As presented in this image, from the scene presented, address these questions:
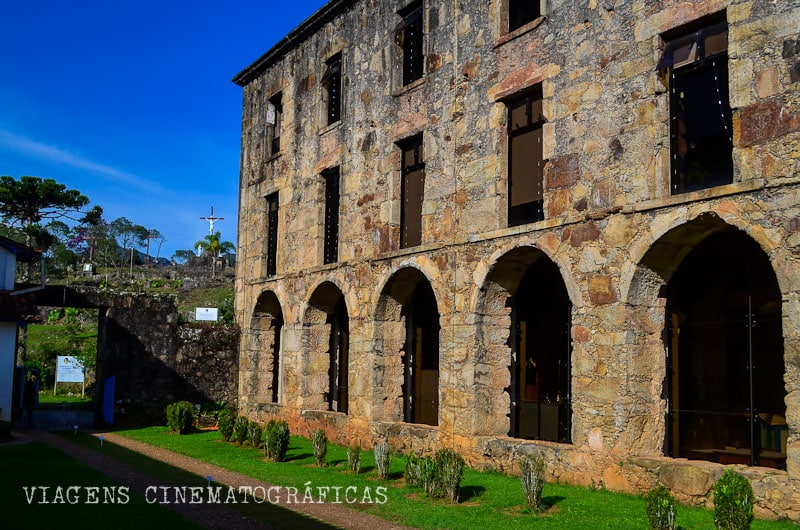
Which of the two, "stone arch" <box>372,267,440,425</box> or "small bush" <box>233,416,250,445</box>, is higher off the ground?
"stone arch" <box>372,267,440,425</box>

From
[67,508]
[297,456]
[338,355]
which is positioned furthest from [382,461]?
[338,355]

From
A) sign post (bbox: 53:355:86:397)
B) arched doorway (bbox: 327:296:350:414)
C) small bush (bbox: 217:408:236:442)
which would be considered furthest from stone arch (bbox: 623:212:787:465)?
sign post (bbox: 53:355:86:397)

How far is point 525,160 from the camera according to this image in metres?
12.8

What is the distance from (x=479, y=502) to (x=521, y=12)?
8.32m

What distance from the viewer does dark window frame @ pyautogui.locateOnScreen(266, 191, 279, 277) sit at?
20.6 metres

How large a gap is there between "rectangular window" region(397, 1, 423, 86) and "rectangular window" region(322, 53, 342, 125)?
99.6 inches

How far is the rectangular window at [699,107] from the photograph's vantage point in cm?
1006

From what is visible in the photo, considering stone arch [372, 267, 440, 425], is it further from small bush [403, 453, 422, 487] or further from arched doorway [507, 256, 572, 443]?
small bush [403, 453, 422, 487]

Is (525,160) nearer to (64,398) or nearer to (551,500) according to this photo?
(551,500)

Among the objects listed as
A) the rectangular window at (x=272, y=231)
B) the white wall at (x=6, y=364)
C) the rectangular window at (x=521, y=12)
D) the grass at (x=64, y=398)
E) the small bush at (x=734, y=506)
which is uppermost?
the rectangular window at (x=521, y=12)

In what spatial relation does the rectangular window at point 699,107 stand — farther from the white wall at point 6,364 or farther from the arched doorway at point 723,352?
the white wall at point 6,364

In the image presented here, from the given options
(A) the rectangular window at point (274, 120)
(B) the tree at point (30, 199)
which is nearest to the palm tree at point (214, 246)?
(B) the tree at point (30, 199)

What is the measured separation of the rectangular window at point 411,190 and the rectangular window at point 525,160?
2468mm

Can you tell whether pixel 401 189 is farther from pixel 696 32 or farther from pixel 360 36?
pixel 696 32
